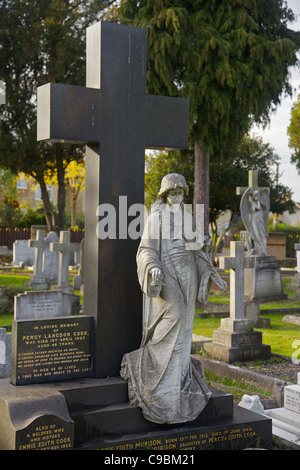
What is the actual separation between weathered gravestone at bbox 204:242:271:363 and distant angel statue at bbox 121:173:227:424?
391 centimetres

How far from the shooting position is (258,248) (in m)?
16.3

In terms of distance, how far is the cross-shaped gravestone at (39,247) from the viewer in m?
16.5

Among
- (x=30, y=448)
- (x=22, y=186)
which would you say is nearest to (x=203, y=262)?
(x=30, y=448)

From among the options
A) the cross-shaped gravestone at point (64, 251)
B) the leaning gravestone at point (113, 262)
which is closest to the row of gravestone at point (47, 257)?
the cross-shaped gravestone at point (64, 251)

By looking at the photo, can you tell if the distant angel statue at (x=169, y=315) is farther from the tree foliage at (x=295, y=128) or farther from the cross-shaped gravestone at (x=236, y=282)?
the tree foliage at (x=295, y=128)

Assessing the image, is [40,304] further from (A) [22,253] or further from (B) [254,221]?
(A) [22,253]

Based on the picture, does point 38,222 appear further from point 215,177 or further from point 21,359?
point 21,359

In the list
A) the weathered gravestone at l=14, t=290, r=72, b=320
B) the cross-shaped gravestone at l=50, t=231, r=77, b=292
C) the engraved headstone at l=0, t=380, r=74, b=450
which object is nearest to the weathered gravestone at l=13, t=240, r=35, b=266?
the cross-shaped gravestone at l=50, t=231, r=77, b=292

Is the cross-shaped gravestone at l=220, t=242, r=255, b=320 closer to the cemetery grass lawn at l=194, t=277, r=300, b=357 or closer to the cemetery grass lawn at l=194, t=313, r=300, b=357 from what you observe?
the cemetery grass lawn at l=194, t=277, r=300, b=357

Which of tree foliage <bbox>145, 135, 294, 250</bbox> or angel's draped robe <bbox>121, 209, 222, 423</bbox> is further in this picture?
tree foliage <bbox>145, 135, 294, 250</bbox>

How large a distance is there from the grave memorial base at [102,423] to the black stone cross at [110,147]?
0.44m

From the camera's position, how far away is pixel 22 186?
4659 centimetres

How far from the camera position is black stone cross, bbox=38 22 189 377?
5.18m
